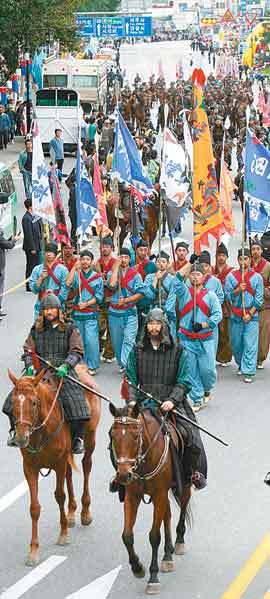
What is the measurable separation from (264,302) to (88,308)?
2.36 m

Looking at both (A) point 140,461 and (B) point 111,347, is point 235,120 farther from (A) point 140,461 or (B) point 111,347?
(A) point 140,461

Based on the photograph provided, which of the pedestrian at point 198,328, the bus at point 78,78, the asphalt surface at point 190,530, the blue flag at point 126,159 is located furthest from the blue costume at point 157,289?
the bus at point 78,78

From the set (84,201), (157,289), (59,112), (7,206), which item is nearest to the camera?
(157,289)

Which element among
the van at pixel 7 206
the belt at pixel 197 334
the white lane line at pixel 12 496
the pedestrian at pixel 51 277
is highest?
the pedestrian at pixel 51 277

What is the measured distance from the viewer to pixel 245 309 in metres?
17.3

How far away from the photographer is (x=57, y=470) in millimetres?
11156

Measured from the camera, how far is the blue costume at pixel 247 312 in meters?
17.3

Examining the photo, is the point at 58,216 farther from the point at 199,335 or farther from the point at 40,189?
the point at 199,335

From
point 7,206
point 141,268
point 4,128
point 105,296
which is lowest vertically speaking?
point 4,128

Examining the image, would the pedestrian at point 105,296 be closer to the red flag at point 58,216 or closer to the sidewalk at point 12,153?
the red flag at point 58,216

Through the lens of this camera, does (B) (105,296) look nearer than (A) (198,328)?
No

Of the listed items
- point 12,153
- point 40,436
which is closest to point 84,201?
point 40,436

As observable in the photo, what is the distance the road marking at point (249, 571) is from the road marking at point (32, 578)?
1.47 meters

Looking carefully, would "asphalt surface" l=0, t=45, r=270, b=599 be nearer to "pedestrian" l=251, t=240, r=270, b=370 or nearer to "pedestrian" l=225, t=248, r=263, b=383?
"pedestrian" l=225, t=248, r=263, b=383
